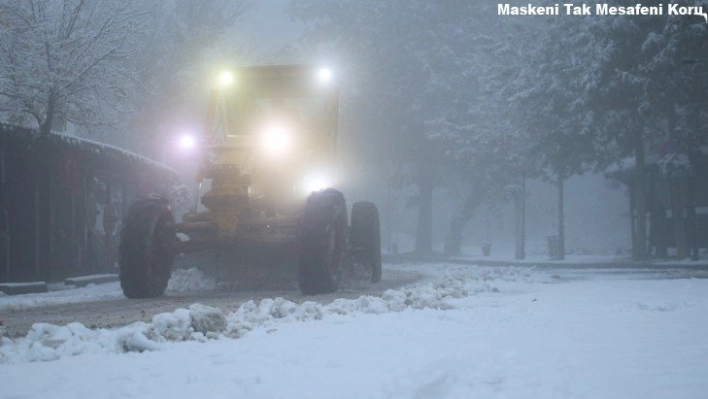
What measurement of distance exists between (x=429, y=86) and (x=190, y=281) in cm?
2685

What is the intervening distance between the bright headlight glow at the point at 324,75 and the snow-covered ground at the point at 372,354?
18.6 feet

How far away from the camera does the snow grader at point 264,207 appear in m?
9.06

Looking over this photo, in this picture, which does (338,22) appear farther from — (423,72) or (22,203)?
(22,203)

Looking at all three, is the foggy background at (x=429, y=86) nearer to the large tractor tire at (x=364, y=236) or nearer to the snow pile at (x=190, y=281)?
the snow pile at (x=190, y=281)

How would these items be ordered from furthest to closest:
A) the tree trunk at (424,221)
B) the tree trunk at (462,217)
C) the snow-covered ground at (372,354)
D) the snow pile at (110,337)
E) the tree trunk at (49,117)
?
the tree trunk at (424,221) < the tree trunk at (462,217) < the tree trunk at (49,117) < the snow pile at (110,337) < the snow-covered ground at (372,354)

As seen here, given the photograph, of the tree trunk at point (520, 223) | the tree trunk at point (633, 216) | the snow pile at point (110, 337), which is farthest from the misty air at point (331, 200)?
the tree trunk at point (633, 216)

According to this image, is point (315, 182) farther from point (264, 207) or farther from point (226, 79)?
point (226, 79)

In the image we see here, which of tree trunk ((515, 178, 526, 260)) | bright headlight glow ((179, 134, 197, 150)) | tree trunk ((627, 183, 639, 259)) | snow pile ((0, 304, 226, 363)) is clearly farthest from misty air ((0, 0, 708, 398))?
tree trunk ((627, 183, 639, 259))

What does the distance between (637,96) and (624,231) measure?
120 feet

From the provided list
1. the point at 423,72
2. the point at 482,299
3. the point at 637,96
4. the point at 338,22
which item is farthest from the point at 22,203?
the point at 338,22

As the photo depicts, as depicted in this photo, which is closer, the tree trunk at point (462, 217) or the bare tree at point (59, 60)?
the bare tree at point (59, 60)

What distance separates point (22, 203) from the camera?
15414mm

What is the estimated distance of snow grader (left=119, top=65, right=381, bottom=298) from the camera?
9062mm

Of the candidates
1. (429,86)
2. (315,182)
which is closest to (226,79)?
(315,182)
